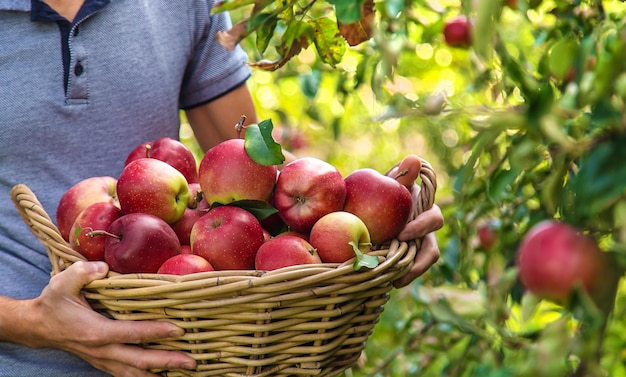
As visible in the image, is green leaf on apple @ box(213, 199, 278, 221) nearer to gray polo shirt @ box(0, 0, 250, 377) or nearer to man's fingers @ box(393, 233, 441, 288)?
man's fingers @ box(393, 233, 441, 288)

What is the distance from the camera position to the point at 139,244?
1042mm

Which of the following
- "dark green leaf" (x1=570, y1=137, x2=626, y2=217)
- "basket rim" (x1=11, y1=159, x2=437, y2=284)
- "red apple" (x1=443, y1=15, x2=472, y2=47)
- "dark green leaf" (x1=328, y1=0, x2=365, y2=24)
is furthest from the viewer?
"red apple" (x1=443, y1=15, x2=472, y2=47)

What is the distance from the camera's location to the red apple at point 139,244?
105 centimetres

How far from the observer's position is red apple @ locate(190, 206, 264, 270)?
106cm

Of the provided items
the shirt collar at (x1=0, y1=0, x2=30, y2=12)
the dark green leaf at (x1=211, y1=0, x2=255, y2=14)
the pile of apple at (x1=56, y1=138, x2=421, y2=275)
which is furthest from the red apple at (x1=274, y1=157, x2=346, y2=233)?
the shirt collar at (x1=0, y1=0, x2=30, y2=12)

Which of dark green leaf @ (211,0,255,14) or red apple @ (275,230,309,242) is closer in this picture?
dark green leaf @ (211,0,255,14)

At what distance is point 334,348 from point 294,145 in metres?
1.84

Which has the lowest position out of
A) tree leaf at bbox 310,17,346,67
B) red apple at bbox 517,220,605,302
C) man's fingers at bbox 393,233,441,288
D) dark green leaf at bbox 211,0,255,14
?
man's fingers at bbox 393,233,441,288

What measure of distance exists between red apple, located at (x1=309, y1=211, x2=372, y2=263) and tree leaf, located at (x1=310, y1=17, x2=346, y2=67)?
23 centimetres

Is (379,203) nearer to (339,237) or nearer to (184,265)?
(339,237)

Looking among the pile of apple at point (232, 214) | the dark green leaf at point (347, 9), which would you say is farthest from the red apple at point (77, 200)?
the dark green leaf at point (347, 9)

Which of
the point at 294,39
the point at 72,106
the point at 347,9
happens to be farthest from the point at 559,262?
the point at 72,106

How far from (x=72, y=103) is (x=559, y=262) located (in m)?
1.06

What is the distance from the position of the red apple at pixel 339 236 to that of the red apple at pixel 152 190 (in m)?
0.23
